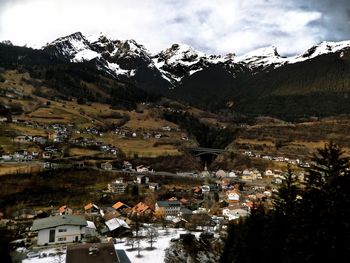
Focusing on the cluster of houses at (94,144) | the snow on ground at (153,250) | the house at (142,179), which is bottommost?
the snow on ground at (153,250)

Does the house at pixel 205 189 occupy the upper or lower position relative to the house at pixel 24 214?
upper

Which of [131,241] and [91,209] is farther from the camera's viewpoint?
[91,209]

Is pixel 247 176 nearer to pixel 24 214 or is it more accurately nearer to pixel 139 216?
pixel 139 216

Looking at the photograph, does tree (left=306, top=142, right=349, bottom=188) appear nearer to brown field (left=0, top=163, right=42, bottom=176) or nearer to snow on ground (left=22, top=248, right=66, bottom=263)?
snow on ground (left=22, top=248, right=66, bottom=263)

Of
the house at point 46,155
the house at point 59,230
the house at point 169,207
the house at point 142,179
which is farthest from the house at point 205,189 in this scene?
the house at point 59,230

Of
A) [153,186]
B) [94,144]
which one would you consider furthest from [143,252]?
[94,144]

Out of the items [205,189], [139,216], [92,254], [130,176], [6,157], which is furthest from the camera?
[130,176]

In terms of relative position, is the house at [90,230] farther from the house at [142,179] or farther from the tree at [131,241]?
the house at [142,179]
